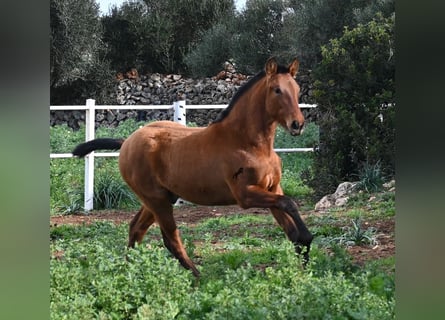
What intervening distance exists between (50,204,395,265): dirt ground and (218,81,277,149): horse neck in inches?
31.4

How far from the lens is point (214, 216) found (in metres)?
4.82

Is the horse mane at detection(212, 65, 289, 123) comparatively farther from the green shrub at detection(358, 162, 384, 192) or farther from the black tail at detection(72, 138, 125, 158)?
the green shrub at detection(358, 162, 384, 192)

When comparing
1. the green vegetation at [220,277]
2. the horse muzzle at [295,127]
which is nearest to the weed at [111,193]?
the green vegetation at [220,277]

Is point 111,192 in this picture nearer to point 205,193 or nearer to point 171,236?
point 171,236

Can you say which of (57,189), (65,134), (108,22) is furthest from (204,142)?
(108,22)

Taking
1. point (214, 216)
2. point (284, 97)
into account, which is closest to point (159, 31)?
point (214, 216)

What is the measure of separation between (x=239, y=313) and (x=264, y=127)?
112 centimetres

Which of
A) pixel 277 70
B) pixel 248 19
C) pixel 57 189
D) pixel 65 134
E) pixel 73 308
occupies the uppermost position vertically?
pixel 248 19

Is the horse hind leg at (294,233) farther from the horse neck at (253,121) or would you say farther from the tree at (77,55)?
the tree at (77,55)

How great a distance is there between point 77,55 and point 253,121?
3.17m

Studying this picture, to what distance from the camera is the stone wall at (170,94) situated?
5688 mm

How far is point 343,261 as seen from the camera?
12.9 ft
